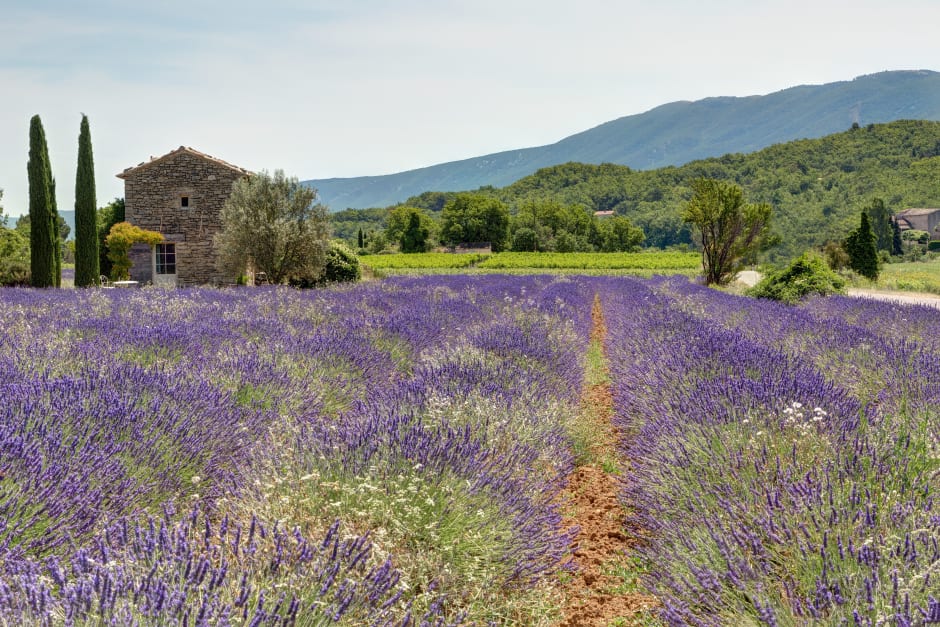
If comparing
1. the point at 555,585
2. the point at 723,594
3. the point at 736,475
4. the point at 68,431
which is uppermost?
the point at 68,431

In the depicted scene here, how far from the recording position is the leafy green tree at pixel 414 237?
76.1 m

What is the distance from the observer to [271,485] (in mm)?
2143

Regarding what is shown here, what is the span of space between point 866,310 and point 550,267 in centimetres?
3450

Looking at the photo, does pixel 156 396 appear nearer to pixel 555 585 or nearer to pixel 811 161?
pixel 555 585

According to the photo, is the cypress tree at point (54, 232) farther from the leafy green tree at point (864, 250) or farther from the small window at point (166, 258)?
the leafy green tree at point (864, 250)

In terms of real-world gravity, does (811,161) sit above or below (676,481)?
above

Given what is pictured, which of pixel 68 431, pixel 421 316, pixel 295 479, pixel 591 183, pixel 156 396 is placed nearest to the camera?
pixel 295 479

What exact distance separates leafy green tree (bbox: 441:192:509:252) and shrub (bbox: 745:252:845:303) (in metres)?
66.5

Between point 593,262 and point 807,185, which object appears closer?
point 593,262

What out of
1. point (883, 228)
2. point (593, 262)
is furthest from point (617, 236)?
point (593, 262)

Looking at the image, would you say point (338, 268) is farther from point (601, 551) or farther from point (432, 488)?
point (432, 488)

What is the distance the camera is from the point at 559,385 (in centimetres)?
489

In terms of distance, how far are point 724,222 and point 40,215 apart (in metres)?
20.7

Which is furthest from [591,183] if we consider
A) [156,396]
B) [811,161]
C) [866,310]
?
[156,396]
